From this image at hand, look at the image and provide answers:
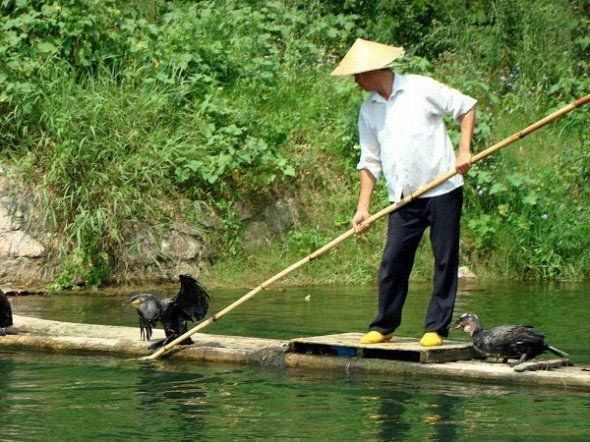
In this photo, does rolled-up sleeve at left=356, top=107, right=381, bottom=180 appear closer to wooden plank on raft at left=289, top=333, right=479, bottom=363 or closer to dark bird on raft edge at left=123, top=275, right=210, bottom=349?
wooden plank on raft at left=289, top=333, right=479, bottom=363

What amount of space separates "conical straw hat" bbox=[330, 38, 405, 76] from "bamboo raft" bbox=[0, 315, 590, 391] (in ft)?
5.23

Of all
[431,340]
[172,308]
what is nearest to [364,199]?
[431,340]

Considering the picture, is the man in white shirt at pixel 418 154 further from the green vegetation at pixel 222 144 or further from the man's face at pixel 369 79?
the green vegetation at pixel 222 144

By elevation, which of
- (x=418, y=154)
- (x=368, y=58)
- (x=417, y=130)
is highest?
(x=368, y=58)

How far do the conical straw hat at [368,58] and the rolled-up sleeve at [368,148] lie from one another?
1.03 feet

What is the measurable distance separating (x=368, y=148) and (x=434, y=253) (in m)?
0.74

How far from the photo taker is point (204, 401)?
24.8 ft

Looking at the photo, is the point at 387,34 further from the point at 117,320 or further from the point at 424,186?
the point at 424,186

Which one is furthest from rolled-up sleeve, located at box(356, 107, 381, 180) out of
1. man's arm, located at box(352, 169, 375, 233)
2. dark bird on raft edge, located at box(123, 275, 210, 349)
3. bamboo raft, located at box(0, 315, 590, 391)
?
dark bird on raft edge, located at box(123, 275, 210, 349)

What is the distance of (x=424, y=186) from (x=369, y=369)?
42.8 inches

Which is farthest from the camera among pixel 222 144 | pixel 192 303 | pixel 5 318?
pixel 222 144

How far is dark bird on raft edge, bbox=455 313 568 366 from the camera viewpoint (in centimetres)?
759

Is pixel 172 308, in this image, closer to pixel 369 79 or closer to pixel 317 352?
pixel 317 352

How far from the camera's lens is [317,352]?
27.3 ft
